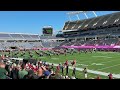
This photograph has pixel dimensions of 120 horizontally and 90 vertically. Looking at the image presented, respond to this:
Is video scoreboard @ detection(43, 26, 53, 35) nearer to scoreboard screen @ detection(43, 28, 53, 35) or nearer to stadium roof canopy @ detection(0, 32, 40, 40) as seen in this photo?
scoreboard screen @ detection(43, 28, 53, 35)

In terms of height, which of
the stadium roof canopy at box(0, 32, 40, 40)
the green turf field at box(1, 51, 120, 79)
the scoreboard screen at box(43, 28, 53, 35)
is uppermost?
the scoreboard screen at box(43, 28, 53, 35)

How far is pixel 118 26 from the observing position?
53469 mm

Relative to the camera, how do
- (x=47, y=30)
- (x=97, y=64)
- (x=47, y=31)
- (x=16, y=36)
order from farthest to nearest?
(x=47, y=31), (x=47, y=30), (x=16, y=36), (x=97, y=64)

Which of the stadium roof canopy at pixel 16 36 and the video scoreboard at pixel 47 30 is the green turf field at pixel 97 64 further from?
the video scoreboard at pixel 47 30

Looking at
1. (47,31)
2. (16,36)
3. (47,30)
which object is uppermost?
(47,30)

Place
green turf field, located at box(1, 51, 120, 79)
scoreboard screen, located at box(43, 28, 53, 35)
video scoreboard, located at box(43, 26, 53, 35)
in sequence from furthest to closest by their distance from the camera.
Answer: scoreboard screen, located at box(43, 28, 53, 35) → video scoreboard, located at box(43, 26, 53, 35) → green turf field, located at box(1, 51, 120, 79)

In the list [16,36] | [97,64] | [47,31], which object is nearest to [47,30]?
[47,31]

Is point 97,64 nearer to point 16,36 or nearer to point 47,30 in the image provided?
point 16,36

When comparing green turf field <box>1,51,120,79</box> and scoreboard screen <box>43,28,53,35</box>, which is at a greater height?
scoreboard screen <box>43,28,53,35</box>

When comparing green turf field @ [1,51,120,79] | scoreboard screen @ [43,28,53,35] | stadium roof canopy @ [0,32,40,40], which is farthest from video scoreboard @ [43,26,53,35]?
green turf field @ [1,51,120,79]

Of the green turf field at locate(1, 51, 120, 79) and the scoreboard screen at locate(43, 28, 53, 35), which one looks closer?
the green turf field at locate(1, 51, 120, 79)

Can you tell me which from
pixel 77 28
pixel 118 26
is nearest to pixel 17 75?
pixel 118 26
